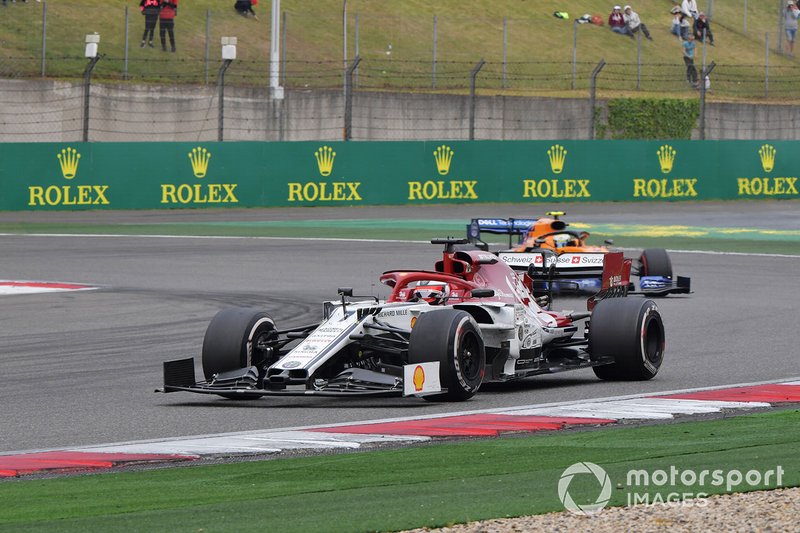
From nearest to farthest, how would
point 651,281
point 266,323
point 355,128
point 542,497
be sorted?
point 542,497, point 266,323, point 651,281, point 355,128

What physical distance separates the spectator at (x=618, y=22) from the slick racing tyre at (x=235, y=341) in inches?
1655

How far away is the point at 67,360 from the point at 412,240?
48.3ft

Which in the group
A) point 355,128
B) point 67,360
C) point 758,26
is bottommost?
point 67,360

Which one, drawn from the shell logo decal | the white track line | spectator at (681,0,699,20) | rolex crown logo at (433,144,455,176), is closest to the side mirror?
the white track line

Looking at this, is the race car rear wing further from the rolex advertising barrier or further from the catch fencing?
the catch fencing

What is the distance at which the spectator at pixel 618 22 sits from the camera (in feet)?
172

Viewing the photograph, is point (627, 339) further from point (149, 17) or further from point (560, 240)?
point (149, 17)

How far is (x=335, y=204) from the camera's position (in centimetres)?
3441

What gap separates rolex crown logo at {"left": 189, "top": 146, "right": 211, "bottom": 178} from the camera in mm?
32625

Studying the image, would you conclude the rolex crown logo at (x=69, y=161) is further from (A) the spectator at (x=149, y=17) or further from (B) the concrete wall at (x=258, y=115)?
(A) the spectator at (x=149, y=17)

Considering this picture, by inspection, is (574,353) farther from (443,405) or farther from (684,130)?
(684,130)

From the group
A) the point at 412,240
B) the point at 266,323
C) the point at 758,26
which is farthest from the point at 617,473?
the point at 758,26

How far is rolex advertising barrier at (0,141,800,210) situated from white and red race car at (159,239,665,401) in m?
19.7

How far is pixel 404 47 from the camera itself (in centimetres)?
4678
